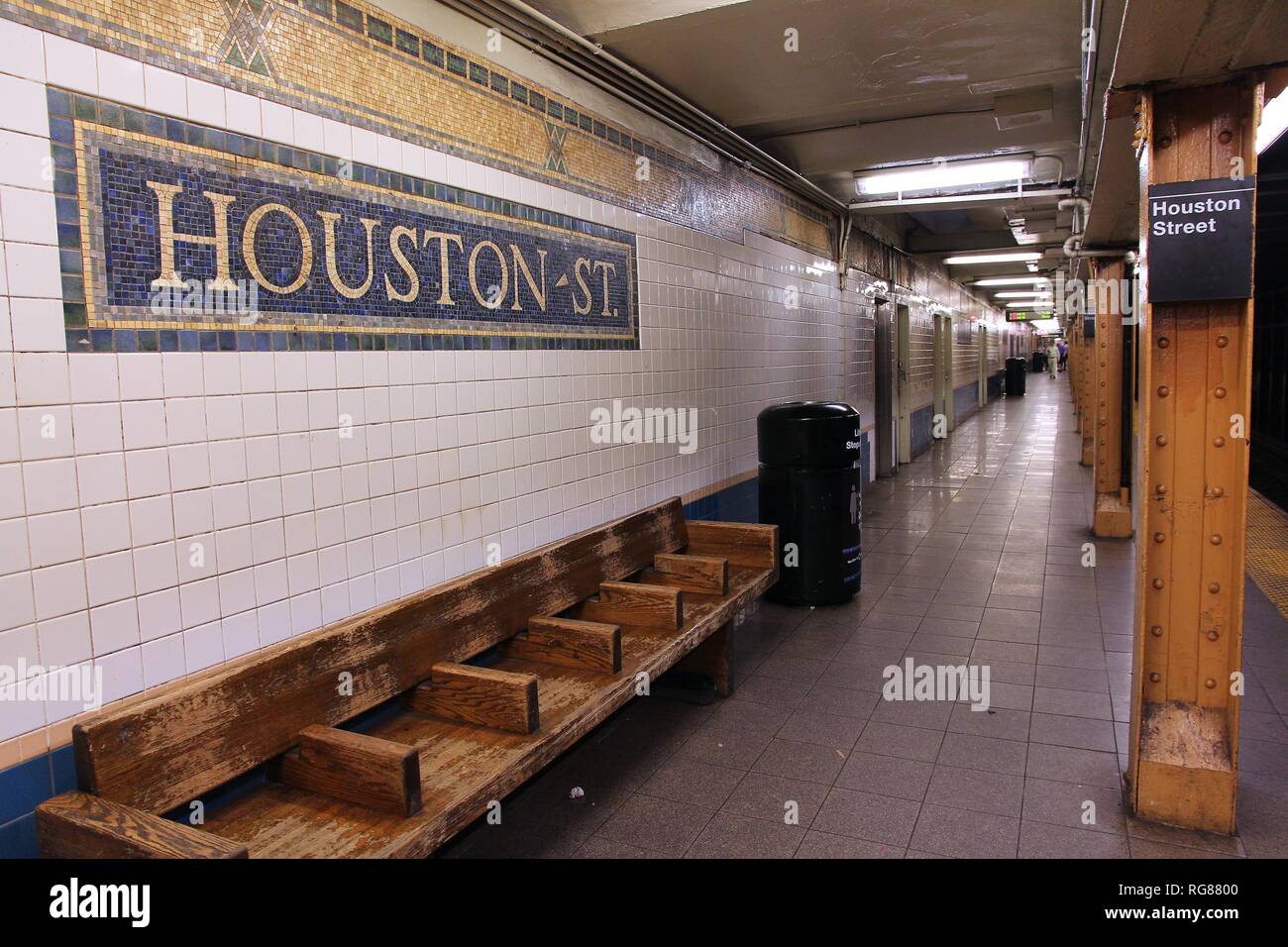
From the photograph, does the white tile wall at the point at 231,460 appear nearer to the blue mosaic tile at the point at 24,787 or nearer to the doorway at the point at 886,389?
the blue mosaic tile at the point at 24,787

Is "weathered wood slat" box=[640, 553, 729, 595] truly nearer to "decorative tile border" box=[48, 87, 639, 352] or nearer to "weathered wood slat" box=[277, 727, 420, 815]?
"decorative tile border" box=[48, 87, 639, 352]

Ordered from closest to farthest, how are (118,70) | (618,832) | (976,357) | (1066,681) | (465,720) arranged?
(118,70), (465,720), (618,832), (1066,681), (976,357)

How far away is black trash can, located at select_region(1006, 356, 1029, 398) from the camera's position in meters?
28.4

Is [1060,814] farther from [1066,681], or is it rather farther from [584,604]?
[584,604]

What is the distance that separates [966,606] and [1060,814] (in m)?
2.60

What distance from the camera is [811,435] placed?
5.35 m

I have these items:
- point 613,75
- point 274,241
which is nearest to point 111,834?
point 274,241

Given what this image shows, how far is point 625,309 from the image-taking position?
14.6 ft

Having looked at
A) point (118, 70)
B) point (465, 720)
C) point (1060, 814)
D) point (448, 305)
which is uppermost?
point (118, 70)

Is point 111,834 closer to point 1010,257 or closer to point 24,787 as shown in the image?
point 24,787

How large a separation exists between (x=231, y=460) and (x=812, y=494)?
3703mm

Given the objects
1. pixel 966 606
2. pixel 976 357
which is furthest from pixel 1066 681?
pixel 976 357

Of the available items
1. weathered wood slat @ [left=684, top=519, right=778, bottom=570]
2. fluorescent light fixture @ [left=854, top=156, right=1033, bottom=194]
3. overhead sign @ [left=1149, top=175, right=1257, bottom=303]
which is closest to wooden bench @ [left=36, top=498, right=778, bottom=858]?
weathered wood slat @ [left=684, top=519, right=778, bottom=570]

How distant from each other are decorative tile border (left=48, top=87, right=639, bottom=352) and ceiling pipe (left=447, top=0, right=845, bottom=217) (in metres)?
0.71
